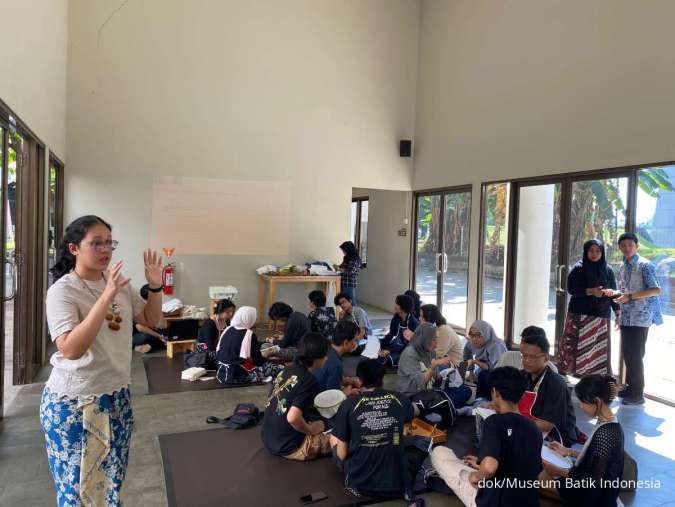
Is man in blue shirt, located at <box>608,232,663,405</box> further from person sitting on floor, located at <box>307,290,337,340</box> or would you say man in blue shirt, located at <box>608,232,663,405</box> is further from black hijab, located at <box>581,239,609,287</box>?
person sitting on floor, located at <box>307,290,337,340</box>

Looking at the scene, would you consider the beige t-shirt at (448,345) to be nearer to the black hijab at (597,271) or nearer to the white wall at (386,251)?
the black hijab at (597,271)

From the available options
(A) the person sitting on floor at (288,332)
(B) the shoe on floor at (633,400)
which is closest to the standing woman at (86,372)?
(A) the person sitting on floor at (288,332)

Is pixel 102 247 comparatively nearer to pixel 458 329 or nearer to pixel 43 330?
pixel 43 330

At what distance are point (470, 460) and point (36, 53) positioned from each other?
4.55 metres

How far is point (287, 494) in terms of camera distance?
2750 millimetres

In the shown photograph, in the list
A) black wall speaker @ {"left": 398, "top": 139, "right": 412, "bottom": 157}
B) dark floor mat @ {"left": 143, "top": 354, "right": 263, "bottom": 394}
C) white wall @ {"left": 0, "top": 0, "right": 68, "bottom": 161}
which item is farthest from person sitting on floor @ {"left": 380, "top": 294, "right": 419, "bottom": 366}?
white wall @ {"left": 0, "top": 0, "right": 68, "bottom": 161}

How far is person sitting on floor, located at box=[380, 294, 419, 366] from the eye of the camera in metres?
5.32

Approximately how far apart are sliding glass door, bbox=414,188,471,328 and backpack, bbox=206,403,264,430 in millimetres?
4110

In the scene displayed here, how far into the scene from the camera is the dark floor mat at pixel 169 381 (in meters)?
4.46

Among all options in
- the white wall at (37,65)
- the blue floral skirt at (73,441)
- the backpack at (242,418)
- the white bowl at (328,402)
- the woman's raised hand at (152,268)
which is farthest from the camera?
the backpack at (242,418)

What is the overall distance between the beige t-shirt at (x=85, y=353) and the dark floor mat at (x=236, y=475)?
1.22m

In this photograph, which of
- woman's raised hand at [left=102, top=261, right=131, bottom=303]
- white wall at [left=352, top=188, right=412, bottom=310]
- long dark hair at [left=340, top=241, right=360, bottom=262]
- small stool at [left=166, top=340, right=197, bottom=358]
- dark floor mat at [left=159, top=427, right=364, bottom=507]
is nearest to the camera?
woman's raised hand at [left=102, top=261, right=131, bottom=303]

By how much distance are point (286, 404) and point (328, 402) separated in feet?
2.02

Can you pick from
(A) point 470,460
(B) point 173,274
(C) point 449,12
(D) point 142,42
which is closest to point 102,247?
(A) point 470,460
